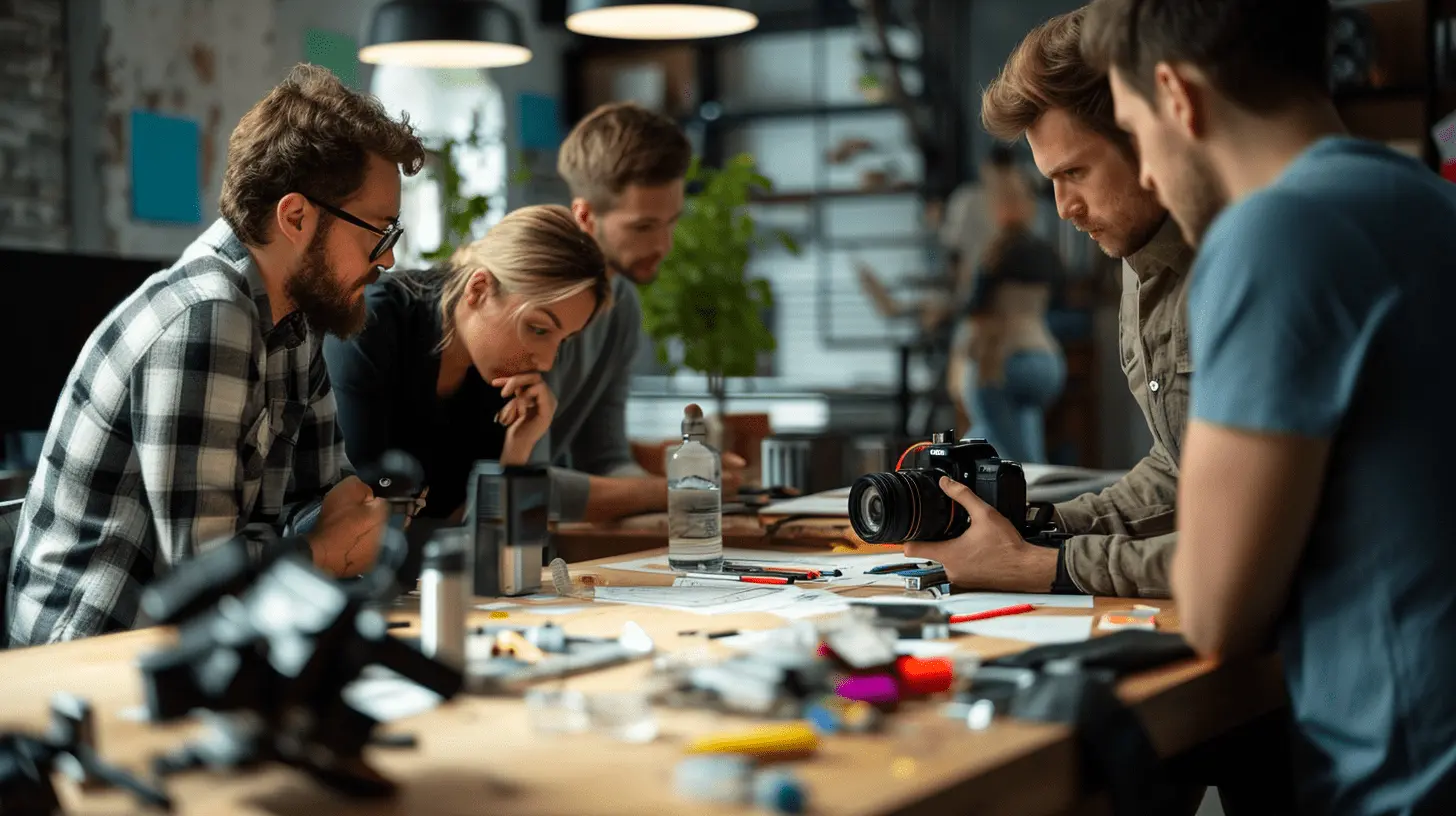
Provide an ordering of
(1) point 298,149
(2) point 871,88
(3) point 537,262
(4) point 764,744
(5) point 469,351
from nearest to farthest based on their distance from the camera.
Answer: (4) point 764,744 < (1) point 298,149 < (3) point 537,262 < (5) point 469,351 < (2) point 871,88

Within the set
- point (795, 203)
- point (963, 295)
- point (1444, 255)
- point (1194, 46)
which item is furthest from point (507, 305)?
point (795, 203)

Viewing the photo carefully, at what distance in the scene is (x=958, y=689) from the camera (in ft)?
4.17

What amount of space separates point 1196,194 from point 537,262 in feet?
4.62

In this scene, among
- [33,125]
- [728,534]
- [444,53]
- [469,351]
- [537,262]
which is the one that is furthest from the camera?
[33,125]

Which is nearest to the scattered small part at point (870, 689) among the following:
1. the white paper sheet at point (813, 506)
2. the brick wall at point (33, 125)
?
the white paper sheet at point (813, 506)

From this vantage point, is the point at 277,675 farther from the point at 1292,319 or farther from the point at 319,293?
the point at 319,293

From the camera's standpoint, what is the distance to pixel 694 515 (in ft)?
7.02

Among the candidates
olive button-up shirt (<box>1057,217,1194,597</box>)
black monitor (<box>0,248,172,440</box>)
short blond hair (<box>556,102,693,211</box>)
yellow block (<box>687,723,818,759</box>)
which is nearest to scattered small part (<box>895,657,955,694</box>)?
yellow block (<box>687,723,818,759</box>)

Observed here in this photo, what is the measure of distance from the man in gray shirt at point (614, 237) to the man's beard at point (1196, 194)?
1.95 m

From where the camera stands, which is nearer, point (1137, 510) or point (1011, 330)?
point (1137, 510)

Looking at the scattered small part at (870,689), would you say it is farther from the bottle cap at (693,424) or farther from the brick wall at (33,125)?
the brick wall at (33,125)

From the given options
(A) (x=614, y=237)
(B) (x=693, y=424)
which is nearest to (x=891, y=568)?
(B) (x=693, y=424)

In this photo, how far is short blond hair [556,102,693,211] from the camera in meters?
3.31

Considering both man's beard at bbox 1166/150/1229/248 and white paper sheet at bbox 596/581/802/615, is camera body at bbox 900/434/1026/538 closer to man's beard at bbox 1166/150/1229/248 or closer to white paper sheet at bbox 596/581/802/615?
white paper sheet at bbox 596/581/802/615
